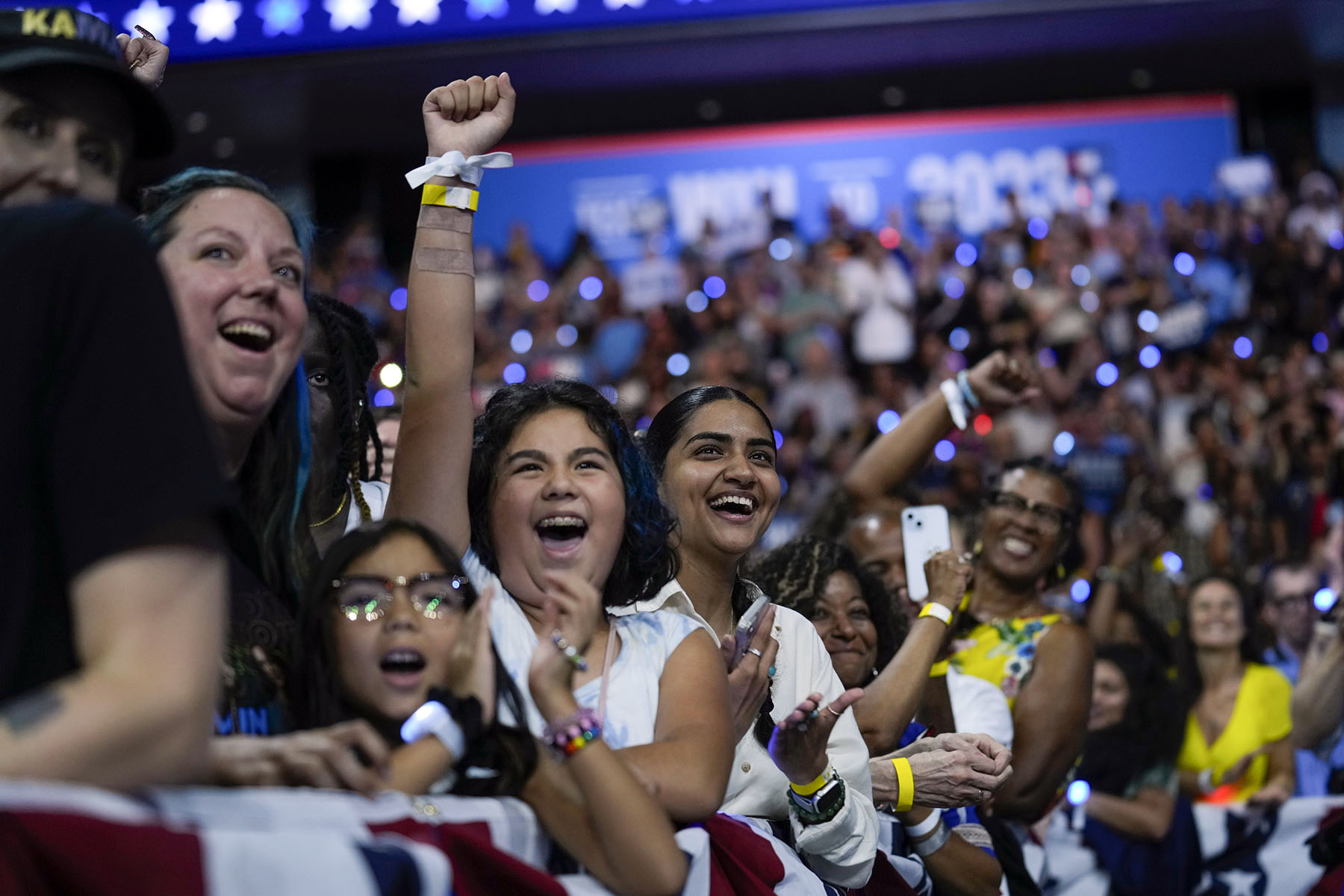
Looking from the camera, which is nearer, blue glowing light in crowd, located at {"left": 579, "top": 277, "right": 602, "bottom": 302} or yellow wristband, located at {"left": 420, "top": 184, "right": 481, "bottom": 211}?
yellow wristband, located at {"left": 420, "top": 184, "right": 481, "bottom": 211}

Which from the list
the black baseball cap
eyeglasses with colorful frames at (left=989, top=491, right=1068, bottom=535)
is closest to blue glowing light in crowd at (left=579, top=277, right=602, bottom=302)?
eyeglasses with colorful frames at (left=989, top=491, right=1068, bottom=535)

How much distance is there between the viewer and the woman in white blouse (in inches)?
91.6

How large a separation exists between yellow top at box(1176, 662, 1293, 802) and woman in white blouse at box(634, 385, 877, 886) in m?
2.66

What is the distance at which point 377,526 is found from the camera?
1.85 meters

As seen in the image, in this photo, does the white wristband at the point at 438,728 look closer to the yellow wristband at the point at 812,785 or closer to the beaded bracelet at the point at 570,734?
the beaded bracelet at the point at 570,734

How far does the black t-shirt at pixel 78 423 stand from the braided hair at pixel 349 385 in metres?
1.42

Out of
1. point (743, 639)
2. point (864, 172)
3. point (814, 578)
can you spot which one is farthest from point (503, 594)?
point (864, 172)

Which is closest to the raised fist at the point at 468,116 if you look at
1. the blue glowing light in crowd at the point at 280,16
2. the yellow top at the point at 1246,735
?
the yellow top at the point at 1246,735

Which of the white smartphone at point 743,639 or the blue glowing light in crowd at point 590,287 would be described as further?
the blue glowing light in crowd at point 590,287

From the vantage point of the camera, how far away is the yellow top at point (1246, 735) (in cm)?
493

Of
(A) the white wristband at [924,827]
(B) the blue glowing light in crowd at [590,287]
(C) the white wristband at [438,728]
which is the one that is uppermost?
(B) the blue glowing light in crowd at [590,287]

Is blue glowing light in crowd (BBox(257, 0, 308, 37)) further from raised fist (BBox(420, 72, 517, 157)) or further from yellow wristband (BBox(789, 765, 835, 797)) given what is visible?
yellow wristband (BBox(789, 765, 835, 797))

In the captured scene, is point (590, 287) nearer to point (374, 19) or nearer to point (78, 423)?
point (374, 19)

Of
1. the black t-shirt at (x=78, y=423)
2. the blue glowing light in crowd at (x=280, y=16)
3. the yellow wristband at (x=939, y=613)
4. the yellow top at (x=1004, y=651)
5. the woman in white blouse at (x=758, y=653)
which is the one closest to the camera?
the black t-shirt at (x=78, y=423)
